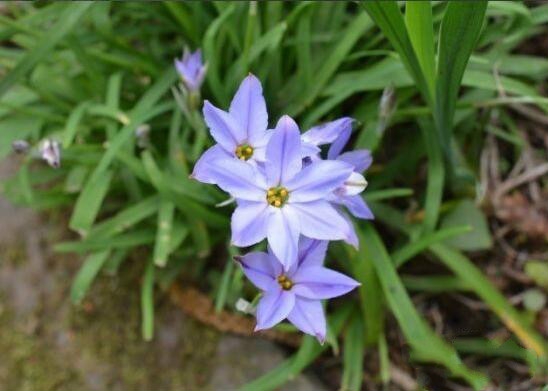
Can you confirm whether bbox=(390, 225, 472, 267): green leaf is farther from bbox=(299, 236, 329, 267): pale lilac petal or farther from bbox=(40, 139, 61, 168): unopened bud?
bbox=(40, 139, 61, 168): unopened bud

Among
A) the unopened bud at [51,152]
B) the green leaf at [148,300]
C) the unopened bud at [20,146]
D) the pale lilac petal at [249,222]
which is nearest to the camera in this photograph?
the pale lilac petal at [249,222]

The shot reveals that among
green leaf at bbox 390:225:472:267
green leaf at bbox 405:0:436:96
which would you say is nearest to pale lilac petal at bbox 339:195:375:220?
→ green leaf at bbox 405:0:436:96

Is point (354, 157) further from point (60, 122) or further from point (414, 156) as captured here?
point (60, 122)

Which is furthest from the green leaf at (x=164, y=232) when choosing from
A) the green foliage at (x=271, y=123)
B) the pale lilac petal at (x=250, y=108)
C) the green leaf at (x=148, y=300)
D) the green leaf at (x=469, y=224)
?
the green leaf at (x=469, y=224)

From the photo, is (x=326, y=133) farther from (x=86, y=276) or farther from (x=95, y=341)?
(x=95, y=341)

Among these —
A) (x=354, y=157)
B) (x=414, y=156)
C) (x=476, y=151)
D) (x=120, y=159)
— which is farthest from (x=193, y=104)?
(x=476, y=151)

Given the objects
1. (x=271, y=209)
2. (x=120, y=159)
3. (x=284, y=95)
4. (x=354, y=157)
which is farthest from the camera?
(x=284, y=95)

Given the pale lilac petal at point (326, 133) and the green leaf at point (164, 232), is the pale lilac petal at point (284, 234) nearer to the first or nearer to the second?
the pale lilac petal at point (326, 133)
